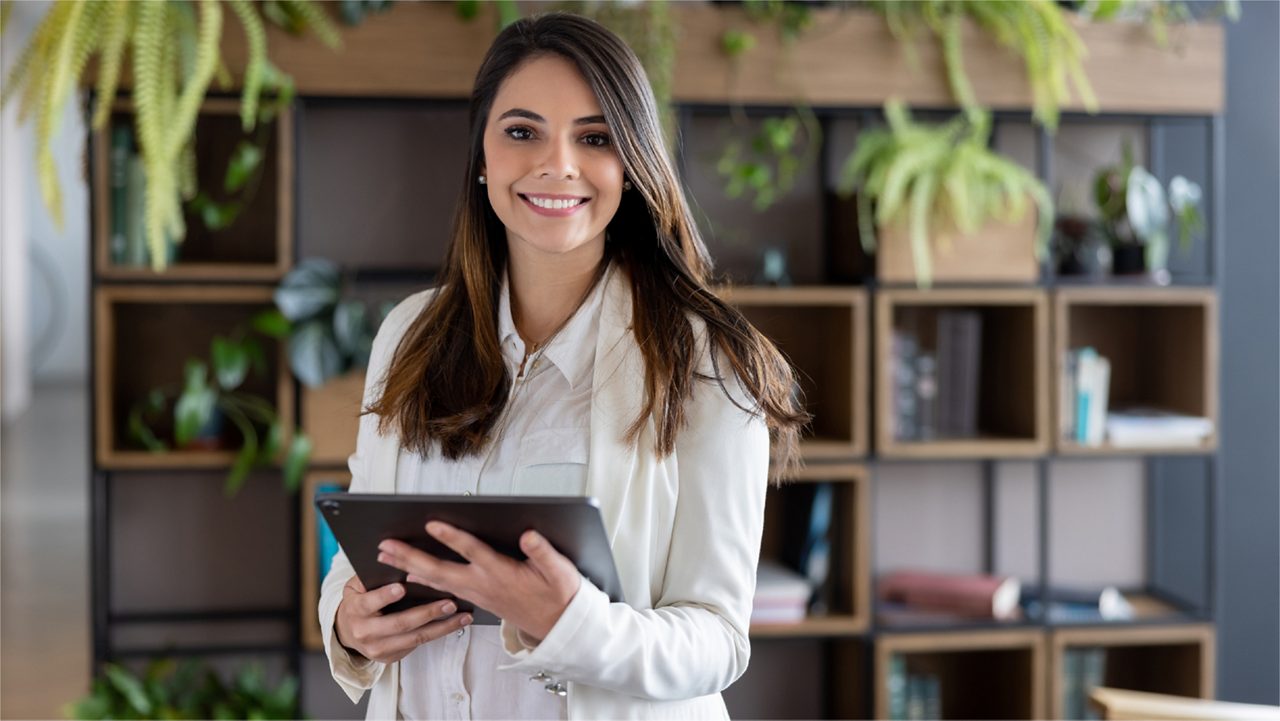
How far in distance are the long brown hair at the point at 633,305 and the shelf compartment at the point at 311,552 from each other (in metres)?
1.49

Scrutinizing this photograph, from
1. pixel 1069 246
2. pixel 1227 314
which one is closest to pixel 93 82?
pixel 1069 246

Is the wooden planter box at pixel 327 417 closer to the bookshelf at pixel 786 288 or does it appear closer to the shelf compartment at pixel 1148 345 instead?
the bookshelf at pixel 786 288

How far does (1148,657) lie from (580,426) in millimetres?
2583

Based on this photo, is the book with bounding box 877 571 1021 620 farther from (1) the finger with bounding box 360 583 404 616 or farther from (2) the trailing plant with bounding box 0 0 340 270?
→ (1) the finger with bounding box 360 583 404 616

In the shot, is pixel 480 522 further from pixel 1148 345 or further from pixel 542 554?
pixel 1148 345

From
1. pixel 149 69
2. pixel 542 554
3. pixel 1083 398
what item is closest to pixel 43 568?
pixel 149 69

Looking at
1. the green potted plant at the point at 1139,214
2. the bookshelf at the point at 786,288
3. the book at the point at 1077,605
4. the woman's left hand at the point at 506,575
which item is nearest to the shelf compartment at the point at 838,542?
the bookshelf at the point at 786,288

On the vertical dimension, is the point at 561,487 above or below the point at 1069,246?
below

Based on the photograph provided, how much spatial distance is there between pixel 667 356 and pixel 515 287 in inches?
10.0

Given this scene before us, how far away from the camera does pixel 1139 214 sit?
9.89 ft

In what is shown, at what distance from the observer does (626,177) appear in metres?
1.37

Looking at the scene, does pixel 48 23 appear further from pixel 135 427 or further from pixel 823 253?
pixel 823 253

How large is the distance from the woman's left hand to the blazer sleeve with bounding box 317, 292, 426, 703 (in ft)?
0.63

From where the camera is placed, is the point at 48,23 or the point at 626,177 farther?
the point at 48,23
